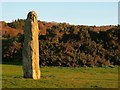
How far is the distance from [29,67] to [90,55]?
1081 cm

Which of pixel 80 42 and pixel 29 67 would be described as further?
pixel 80 42

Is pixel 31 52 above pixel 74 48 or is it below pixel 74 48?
below

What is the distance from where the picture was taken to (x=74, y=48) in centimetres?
3284

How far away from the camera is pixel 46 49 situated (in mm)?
32000

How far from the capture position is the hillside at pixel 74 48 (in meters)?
30.0

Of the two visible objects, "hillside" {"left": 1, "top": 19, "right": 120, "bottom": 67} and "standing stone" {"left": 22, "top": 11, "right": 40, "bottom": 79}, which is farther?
"hillside" {"left": 1, "top": 19, "right": 120, "bottom": 67}

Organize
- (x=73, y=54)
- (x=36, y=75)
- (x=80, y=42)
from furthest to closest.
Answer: (x=80, y=42) < (x=73, y=54) < (x=36, y=75)

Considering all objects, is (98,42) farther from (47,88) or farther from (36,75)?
(47,88)

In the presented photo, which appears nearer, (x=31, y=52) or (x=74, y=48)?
(x=31, y=52)

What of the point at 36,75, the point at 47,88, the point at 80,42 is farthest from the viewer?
the point at 80,42

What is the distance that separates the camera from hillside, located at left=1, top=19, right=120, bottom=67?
98.4ft

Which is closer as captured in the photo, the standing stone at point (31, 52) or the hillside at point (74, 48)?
the standing stone at point (31, 52)

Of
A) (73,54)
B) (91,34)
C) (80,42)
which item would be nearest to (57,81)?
(73,54)

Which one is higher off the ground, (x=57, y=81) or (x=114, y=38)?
(x=114, y=38)
